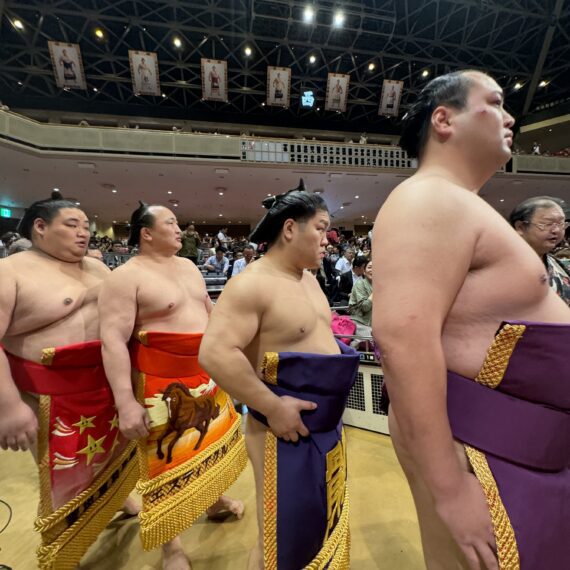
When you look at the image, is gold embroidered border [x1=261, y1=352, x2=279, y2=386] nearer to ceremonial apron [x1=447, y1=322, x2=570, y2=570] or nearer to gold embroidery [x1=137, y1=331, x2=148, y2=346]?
ceremonial apron [x1=447, y1=322, x2=570, y2=570]

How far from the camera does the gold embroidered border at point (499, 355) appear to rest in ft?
1.82

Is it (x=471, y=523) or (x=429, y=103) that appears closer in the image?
(x=471, y=523)

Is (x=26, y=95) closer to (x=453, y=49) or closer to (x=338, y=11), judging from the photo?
(x=338, y=11)

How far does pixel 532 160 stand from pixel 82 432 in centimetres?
1711

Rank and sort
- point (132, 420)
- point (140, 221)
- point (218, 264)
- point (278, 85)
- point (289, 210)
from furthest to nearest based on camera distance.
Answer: point (278, 85)
point (218, 264)
point (140, 221)
point (132, 420)
point (289, 210)

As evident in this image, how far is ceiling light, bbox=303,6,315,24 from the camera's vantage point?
11789 mm

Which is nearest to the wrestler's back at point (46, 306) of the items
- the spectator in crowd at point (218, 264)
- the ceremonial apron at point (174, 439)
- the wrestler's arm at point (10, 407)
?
the wrestler's arm at point (10, 407)

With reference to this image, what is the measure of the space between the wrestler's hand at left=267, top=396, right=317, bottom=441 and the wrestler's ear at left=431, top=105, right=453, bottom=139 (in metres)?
0.85

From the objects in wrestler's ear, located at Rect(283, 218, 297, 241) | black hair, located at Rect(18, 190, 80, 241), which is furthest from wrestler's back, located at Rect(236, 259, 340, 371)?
black hair, located at Rect(18, 190, 80, 241)

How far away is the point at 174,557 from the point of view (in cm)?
148

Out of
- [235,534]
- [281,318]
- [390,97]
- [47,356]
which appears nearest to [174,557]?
[235,534]

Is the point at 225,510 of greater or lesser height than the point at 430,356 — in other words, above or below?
below

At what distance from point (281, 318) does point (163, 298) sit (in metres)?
0.76

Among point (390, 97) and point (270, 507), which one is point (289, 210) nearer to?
point (270, 507)
